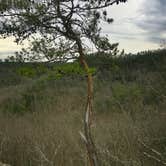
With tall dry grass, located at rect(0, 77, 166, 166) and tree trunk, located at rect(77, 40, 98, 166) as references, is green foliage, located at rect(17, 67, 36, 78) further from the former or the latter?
tall dry grass, located at rect(0, 77, 166, 166)

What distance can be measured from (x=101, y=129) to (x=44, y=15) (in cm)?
300

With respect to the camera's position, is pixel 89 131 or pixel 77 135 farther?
pixel 77 135

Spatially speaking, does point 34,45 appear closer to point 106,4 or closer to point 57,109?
point 106,4

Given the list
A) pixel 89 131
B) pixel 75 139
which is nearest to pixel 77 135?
pixel 75 139

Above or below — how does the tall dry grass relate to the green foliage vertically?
below

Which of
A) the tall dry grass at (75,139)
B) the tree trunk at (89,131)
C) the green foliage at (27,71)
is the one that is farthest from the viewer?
the tall dry grass at (75,139)

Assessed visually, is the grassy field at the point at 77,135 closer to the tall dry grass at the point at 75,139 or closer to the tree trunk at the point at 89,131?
the tall dry grass at the point at 75,139

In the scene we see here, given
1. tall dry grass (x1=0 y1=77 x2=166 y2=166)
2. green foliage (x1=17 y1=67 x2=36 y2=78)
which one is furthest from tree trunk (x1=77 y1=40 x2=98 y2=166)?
green foliage (x1=17 y1=67 x2=36 y2=78)

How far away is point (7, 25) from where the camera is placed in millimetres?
5156

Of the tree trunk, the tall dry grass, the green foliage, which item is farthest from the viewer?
the tall dry grass

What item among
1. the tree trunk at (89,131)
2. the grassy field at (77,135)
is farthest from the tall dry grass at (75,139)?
the tree trunk at (89,131)

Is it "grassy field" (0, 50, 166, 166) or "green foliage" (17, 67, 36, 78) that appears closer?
"green foliage" (17, 67, 36, 78)

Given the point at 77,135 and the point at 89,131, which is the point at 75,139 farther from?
the point at 89,131

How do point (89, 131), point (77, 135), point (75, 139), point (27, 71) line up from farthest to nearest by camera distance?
point (77, 135) < point (75, 139) < point (27, 71) < point (89, 131)
